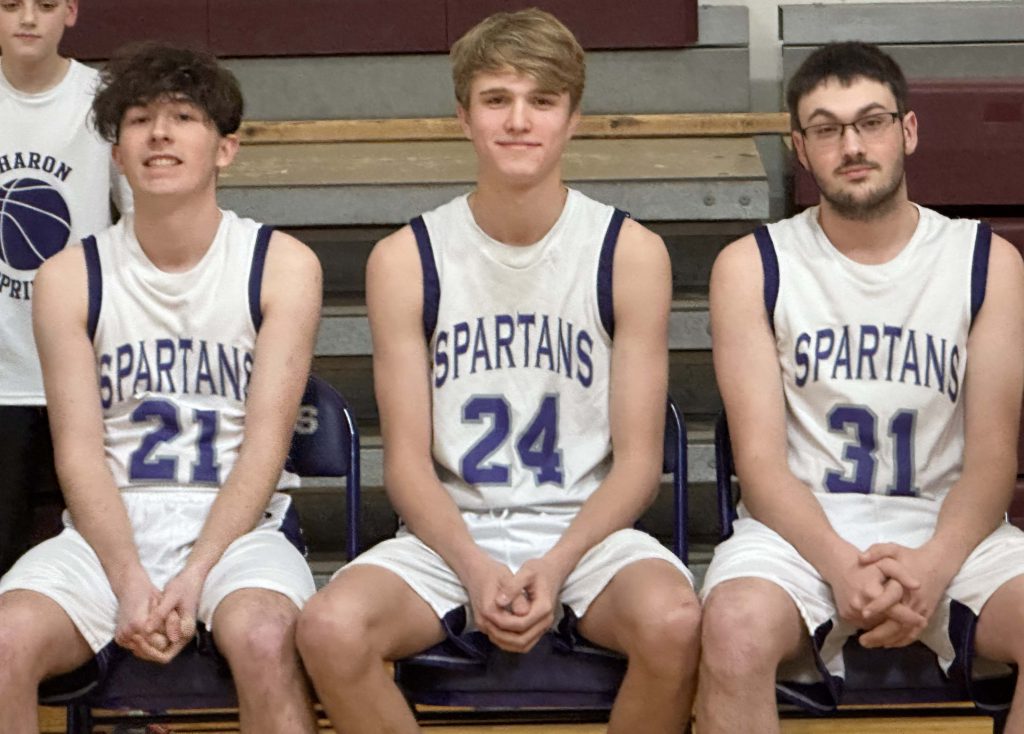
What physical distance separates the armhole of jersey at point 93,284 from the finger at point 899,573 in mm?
1567

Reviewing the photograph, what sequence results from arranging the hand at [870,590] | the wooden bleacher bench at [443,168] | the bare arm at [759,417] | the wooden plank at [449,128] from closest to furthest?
1. the hand at [870,590]
2. the bare arm at [759,417]
3. the wooden bleacher bench at [443,168]
4. the wooden plank at [449,128]

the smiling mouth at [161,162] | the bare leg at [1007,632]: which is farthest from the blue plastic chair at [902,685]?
the smiling mouth at [161,162]

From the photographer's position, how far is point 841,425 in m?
3.06

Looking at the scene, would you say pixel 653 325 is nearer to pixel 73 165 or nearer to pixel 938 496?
pixel 938 496

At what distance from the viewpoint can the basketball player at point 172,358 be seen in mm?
2986

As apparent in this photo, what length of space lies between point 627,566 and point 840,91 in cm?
102

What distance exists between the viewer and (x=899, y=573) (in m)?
2.74

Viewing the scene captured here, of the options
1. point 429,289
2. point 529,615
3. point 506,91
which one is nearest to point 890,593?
point 529,615

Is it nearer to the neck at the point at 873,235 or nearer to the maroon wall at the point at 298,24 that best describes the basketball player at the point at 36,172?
the maroon wall at the point at 298,24

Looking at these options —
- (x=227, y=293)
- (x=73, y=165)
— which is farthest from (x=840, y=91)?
(x=73, y=165)

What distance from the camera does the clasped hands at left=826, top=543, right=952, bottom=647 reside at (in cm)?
271

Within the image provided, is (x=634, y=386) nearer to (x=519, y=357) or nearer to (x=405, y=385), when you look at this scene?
(x=519, y=357)

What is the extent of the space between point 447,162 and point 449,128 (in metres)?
0.26

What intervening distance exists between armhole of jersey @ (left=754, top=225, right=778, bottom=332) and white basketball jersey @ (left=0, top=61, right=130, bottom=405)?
1.55 m
